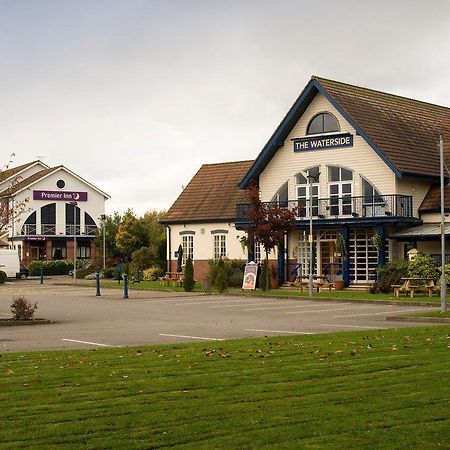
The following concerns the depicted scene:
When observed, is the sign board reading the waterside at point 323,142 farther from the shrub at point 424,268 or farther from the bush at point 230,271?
the shrub at point 424,268

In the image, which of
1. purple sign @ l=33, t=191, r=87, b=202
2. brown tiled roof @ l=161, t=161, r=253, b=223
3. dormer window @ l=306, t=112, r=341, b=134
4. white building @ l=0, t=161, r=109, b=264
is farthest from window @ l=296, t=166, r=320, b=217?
purple sign @ l=33, t=191, r=87, b=202

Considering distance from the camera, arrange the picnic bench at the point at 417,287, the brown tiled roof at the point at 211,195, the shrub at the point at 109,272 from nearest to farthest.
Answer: the picnic bench at the point at 417,287, the brown tiled roof at the point at 211,195, the shrub at the point at 109,272

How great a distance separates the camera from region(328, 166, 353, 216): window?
140 ft

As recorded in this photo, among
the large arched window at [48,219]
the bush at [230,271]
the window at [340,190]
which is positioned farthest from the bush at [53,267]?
the window at [340,190]

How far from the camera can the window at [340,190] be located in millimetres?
42781

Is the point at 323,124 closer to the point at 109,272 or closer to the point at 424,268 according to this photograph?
the point at 424,268

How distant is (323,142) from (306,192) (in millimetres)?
2805

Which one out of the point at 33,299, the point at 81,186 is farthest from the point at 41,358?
the point at 81,186

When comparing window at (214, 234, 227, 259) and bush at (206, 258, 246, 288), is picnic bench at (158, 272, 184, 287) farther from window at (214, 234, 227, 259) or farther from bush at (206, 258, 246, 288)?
window at (214, 234, 227, 259)

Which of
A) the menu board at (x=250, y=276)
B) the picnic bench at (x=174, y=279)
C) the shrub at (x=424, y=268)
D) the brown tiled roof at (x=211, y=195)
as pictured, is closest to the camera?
the shrub at (x=424, y=268)

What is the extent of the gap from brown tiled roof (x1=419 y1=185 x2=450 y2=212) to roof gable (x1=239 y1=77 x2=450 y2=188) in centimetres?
91

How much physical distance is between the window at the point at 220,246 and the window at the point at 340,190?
838 cm

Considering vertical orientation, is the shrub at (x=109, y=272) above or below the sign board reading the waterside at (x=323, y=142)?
below

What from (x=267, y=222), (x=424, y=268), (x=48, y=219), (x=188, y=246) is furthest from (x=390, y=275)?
(x=48, y=219)
